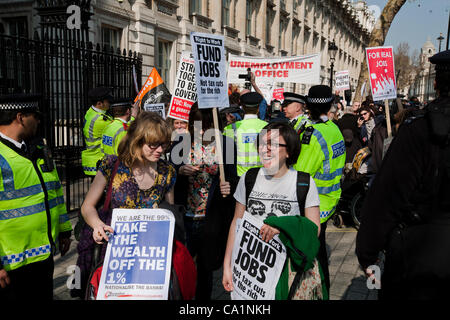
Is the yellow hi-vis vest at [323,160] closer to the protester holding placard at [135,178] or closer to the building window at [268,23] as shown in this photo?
the protester holding placard at [135,178]

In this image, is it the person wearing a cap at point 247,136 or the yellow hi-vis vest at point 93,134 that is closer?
the person wearing a cap at point 247,136

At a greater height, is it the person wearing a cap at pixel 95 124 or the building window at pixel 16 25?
the building window at pixel 16 25

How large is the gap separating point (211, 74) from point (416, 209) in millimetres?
2413

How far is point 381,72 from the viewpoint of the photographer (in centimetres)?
608

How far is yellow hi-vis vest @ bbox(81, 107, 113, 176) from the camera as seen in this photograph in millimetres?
6344

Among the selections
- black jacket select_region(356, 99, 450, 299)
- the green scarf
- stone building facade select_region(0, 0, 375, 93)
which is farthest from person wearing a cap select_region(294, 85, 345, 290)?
stone building facade select_region(0, 0, 375, 93)

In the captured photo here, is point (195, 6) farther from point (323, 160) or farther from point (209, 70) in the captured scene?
point (323, 160)

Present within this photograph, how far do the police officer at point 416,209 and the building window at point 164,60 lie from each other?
14.6 metres

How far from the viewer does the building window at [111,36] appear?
12.8 meters

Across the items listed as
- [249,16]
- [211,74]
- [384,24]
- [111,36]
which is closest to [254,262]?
[211,74]

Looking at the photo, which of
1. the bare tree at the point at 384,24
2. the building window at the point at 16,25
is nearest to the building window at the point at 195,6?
the building window at the point at 16,25

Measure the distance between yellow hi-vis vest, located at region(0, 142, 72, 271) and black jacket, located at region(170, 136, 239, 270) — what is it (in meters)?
1.15
